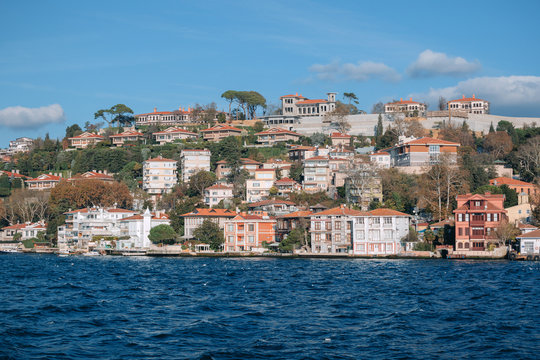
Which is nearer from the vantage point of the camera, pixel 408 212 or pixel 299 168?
pixel 408 212

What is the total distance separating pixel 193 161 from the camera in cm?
9481

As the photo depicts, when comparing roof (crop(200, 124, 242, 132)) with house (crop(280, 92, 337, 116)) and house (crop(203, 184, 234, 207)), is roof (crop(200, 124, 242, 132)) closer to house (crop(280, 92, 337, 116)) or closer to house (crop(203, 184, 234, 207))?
house (crop(280, 92, 337, 116))

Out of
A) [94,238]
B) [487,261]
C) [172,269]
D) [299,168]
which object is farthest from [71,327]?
[299,168]

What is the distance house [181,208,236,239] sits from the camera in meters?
72.5

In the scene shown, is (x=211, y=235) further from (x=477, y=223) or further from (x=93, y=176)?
(x=93, y=176)

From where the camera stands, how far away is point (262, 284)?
4031 cm

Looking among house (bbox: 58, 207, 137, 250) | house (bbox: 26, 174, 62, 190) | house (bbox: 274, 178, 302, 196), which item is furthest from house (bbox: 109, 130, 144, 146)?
house (bbox: 274, 178, 302, 196)

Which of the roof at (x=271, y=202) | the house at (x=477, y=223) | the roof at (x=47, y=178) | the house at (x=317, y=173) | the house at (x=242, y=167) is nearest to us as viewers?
the house at (x=477, y=223)

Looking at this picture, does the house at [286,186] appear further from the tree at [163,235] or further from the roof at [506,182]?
the roof at [506,182]

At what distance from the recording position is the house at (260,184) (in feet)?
274

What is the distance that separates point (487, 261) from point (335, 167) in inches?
1229

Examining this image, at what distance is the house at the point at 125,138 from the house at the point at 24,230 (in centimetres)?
2610

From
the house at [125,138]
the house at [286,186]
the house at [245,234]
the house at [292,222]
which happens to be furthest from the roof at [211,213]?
the house at [125,138]

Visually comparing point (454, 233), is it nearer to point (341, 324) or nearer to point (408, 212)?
point (408, 212)
